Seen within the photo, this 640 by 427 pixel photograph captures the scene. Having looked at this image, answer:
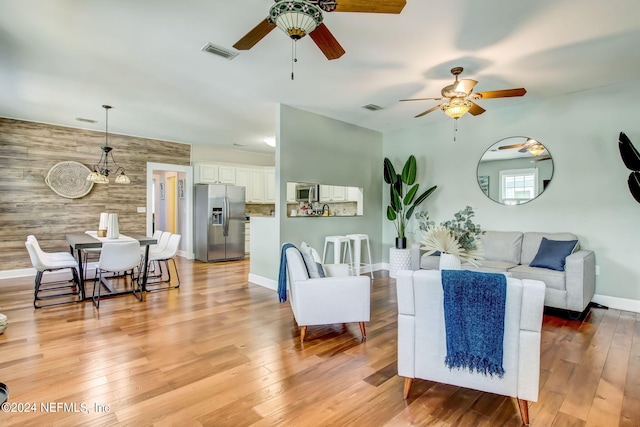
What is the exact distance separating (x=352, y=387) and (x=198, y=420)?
95 cm

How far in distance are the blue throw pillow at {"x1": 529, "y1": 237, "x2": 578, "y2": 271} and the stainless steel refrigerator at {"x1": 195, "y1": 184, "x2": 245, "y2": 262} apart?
18.8 feet

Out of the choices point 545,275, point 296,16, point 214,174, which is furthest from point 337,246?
point 214,174

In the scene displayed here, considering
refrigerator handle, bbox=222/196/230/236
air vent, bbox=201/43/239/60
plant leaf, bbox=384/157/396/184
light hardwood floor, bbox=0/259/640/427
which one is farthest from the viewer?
refrigerator handle, bbox=222/196/230/236

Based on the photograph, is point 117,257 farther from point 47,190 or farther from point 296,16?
point 296,16

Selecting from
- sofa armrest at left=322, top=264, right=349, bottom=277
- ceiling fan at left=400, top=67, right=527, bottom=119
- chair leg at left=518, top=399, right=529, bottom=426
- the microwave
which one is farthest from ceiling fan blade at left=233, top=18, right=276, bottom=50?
the microwave

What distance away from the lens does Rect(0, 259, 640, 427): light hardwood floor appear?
6.12 feet

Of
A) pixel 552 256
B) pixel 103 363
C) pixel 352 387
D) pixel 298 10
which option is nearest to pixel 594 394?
pixel 352 387

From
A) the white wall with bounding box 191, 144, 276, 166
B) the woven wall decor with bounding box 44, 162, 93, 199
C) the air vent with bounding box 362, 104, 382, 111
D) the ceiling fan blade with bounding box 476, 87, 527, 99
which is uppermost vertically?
the air vent with bounding box 362, 104, 382, 111

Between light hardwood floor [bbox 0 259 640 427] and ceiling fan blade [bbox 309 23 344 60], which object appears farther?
ceiling fan blade [bbox 309 23 344 60]

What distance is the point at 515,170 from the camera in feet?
15.4

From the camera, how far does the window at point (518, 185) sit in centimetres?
455

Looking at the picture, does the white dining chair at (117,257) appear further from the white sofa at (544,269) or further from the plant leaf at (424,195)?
the plant leaf at (424,195)

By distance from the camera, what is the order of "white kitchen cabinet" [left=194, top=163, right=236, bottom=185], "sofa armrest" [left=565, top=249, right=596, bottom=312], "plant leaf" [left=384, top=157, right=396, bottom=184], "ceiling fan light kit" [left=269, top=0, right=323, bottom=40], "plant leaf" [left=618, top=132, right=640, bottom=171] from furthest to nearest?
"white kitchen cabinet" [left=194, top=163, right=236, bottom=185] → "plant leaf" [left=384, top=157, right=396, bottom=184] → "plant leaf" [left=618, top=132, right=640, bottom=171] → "sofa armrest" [left=565, top=249, right=596, bottom=312] → "ceiling fan light kit" [left=269, top=0, right=323, bottom=40]

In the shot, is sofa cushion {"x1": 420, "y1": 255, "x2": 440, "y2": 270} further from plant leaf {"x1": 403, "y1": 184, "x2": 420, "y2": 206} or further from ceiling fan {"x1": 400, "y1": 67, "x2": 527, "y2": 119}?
ceiling fan {"x1": 400, "y1": 67, "x2": 527, "y2": 119}
